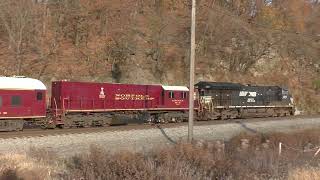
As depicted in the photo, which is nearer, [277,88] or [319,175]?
[319,175]

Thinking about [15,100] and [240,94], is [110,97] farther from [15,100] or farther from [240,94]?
[240,94]

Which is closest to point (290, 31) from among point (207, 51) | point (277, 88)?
point (207, 51)

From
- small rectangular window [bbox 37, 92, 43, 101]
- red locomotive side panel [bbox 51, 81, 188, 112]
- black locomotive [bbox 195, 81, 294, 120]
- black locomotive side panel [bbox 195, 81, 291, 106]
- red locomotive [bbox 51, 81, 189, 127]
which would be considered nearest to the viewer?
small rectangular window [bbox 37, 92, 43, 101]

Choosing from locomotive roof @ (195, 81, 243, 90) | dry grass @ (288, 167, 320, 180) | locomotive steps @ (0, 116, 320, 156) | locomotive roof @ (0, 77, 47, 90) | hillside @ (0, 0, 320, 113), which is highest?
hillside @ (0, 0, 320, 113)

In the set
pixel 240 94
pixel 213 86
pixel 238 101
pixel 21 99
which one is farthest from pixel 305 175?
pixel 240 94

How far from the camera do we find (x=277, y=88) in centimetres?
4897

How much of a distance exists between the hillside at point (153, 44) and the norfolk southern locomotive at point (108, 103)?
9998mm

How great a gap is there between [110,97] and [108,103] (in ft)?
1.53

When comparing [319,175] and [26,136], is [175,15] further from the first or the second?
[319,175]

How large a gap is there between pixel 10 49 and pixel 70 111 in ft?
48.8

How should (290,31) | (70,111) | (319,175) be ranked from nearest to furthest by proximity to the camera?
1. (319,175)
2. (70,111)
3. (290,31)

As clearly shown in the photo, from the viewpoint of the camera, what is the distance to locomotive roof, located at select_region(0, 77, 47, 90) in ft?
87.9

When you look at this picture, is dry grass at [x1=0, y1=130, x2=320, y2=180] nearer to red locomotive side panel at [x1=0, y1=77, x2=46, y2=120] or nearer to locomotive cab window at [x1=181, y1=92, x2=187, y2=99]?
red locomotive side panel at [x1=0, y1=77, x2=46, y2=120]

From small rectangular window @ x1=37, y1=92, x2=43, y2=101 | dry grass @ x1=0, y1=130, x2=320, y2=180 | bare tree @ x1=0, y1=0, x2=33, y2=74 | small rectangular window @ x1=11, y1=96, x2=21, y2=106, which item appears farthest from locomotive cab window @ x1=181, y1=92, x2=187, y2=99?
dry grass @ x1=0, y1=130, x2=320, y2=180
